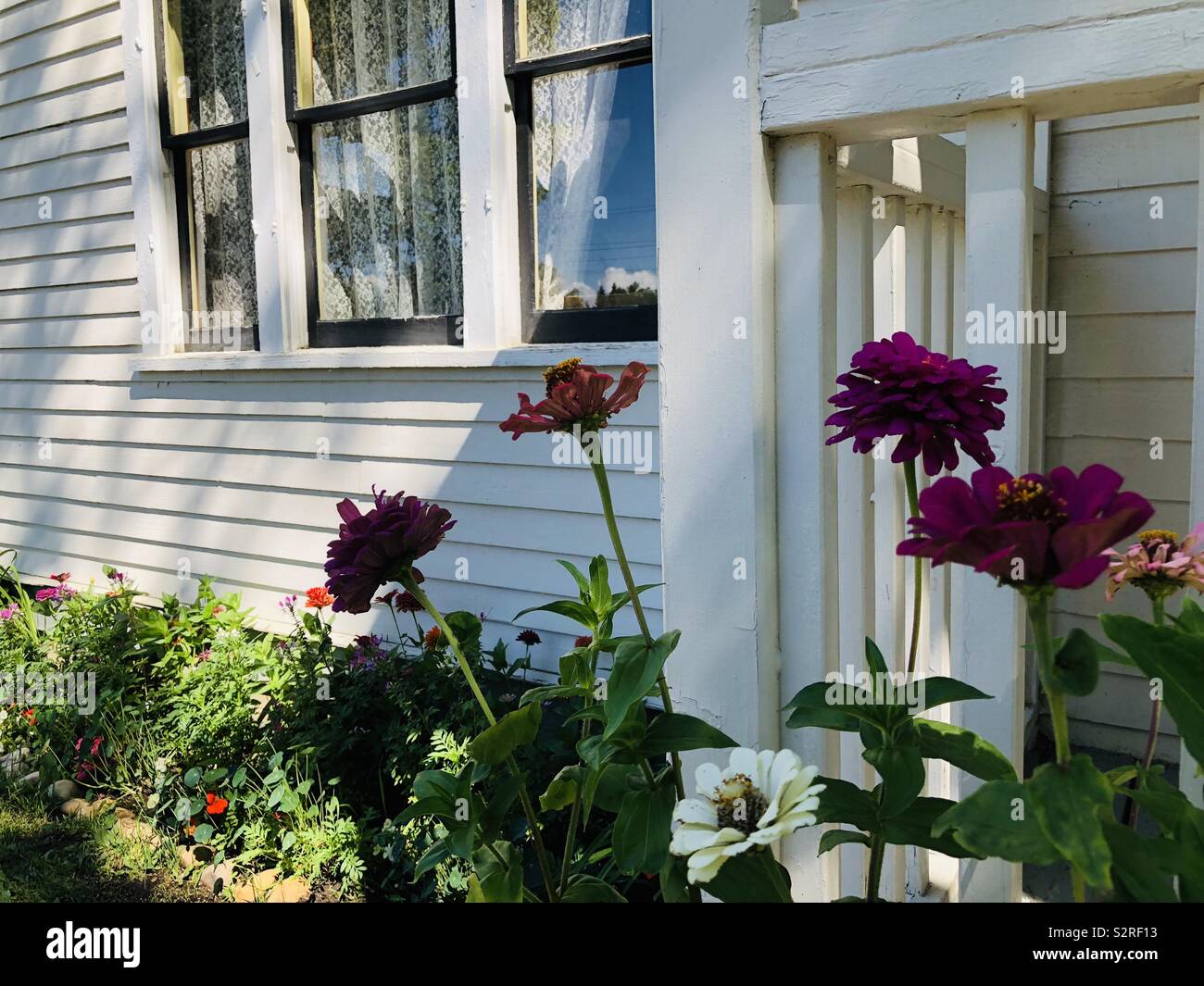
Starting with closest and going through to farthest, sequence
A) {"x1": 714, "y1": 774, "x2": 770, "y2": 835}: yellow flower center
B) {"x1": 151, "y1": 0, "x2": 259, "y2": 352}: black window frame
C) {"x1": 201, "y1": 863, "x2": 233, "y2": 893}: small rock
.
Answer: {"x1": 714, "y1": 774, "x2": 770, "y2": 835}: yellow flower center → {"x1": 201, "y1": 863, "x2": 233, "y2": 893}: small rock → {"x1": 151, "y1": 0, "x2": 259, "y2": 352}: black window frame

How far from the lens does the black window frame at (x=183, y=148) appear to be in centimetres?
463

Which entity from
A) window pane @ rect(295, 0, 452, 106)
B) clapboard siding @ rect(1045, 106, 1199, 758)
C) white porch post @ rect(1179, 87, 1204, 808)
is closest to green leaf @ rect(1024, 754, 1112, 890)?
white porch post @ rect(1179, 87, 1204, 808)

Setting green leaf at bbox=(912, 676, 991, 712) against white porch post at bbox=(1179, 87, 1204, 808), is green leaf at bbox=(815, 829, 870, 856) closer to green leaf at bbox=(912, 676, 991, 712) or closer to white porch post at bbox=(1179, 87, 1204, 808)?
green leaf at bbox=(912, 676, 991, 712)

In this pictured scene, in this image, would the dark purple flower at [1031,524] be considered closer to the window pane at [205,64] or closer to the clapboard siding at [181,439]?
the clapboard siding at [181,439]

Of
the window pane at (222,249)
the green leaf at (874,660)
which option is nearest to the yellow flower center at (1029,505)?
the green leaf at (874,660)

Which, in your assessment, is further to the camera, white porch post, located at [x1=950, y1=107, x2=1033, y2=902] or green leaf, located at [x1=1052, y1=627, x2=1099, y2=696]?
white porch post, located at [x1=950, y1=107, x2=1033, y2=902]

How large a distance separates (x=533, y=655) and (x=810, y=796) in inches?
115

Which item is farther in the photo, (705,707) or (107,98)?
(107,98)

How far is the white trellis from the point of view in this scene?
102 cm

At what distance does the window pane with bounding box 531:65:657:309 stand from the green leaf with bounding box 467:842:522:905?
2470mm

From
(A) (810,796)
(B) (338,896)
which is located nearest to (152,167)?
(B) (338,896)

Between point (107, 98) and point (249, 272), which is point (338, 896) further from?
point (107, 98)

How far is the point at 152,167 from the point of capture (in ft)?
15.7

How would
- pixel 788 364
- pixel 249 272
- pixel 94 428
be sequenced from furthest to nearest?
pixel 94 428 → pixel 249 272 → pixel 788 364
